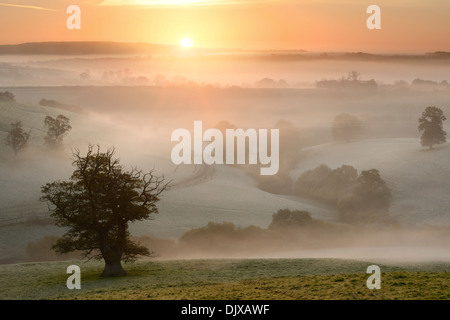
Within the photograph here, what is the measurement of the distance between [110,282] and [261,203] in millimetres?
102553

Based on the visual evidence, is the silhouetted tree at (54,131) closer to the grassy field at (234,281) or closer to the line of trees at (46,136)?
the line of trees at (46,136)

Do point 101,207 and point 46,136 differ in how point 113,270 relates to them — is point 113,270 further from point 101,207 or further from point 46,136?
point 46,136

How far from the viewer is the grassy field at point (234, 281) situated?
147 feet

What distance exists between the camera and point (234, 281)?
52.2 meters

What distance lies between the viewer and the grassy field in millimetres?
44688

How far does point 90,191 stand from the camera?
182ft

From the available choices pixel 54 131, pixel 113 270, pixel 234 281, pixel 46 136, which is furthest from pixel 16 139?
pixel 234 281

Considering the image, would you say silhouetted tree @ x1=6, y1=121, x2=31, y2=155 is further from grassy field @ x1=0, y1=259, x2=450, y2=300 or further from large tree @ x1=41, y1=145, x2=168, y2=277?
large tree @ x1=41, y1=145, x2=168, y2=277

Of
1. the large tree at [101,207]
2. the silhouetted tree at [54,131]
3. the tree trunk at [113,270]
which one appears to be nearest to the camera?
the large tree at [101,207]

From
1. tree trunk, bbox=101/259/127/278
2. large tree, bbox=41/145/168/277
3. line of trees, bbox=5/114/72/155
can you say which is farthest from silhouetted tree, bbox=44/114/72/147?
tree trunk, bbox=101/259/127/278

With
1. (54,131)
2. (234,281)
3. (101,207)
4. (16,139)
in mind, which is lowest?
(234,281)

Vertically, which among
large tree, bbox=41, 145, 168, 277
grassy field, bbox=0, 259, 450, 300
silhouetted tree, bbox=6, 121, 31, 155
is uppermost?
silhouetted tree, bbox=6, 121, 31, 155

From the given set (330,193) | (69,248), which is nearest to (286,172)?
(330,193)

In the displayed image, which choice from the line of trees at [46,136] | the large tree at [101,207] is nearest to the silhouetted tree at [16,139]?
the line of trees at [46,136]
